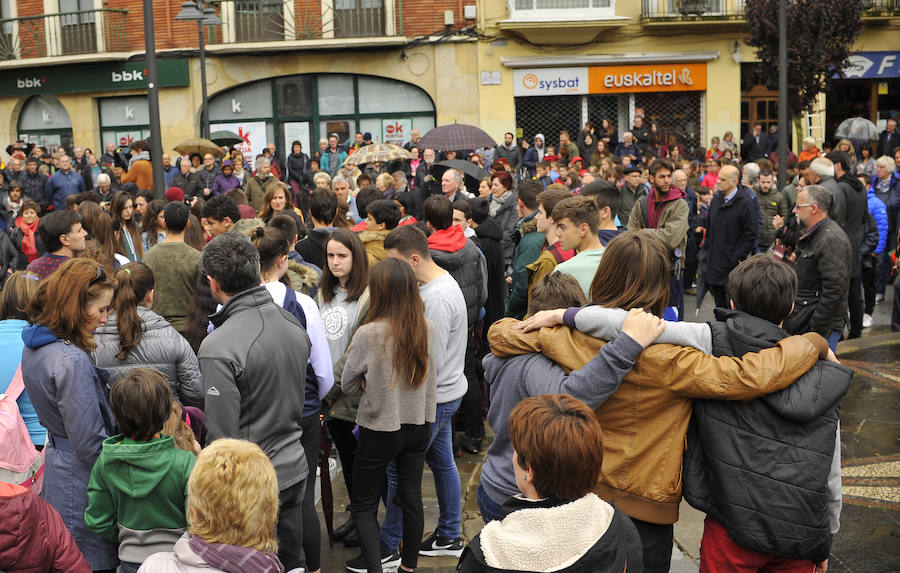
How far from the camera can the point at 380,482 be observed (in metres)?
5.04

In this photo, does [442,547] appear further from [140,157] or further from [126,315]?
[140,157]

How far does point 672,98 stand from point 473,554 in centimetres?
2464

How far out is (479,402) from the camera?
7.25 metres

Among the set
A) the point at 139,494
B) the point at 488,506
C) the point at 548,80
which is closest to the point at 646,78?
the point at 548,80

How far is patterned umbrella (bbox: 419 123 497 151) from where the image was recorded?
15531 mm

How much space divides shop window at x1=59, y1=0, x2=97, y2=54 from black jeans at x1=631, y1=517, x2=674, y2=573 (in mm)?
26603

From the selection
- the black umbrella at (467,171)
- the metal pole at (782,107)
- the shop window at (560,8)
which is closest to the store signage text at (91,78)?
the shop window at (560,8)

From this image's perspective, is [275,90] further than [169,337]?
Yes

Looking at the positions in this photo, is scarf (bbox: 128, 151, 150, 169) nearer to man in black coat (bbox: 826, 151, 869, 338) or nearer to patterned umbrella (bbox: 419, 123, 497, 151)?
patterned umbrella (bbox: 419, 123, 497, 151)

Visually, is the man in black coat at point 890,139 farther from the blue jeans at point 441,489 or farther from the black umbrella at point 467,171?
the blue jeans at point 441,489

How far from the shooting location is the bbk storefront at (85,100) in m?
26.1

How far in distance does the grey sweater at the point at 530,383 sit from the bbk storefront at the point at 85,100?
23.8m

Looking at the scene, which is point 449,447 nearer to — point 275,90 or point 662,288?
point 662,288

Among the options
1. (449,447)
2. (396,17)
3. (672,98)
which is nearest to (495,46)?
(396,17)
